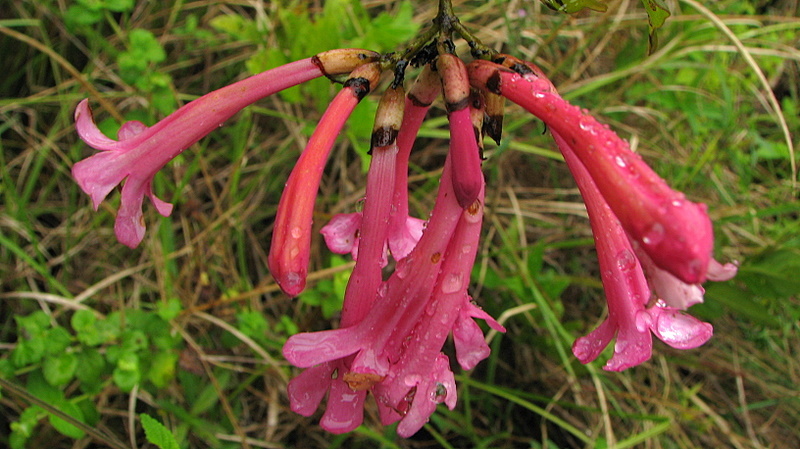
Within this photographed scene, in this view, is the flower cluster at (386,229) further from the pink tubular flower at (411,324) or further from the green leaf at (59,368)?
the green leaf at (59,368)

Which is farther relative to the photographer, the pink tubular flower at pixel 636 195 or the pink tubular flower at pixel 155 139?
the pink tubular flower at pixel 155 139

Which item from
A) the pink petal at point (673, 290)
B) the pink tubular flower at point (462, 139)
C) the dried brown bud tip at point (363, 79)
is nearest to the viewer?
the pink petal at point (673, 290)

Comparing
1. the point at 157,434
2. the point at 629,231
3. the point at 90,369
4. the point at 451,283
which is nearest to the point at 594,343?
the point at 451,283

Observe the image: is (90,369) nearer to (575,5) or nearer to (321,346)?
(321,346)

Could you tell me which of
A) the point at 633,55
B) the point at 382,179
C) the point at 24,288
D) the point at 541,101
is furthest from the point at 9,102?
the point at 633,55

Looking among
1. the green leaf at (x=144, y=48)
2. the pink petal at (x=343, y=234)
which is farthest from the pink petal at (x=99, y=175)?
the green leaf at (x=144, y=48)

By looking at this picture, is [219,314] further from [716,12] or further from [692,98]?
[716,12]

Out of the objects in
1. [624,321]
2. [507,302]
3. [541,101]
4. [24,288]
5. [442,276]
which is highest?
[541,101]

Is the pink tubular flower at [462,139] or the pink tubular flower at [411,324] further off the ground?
the pink tubular flower at [462,139]
